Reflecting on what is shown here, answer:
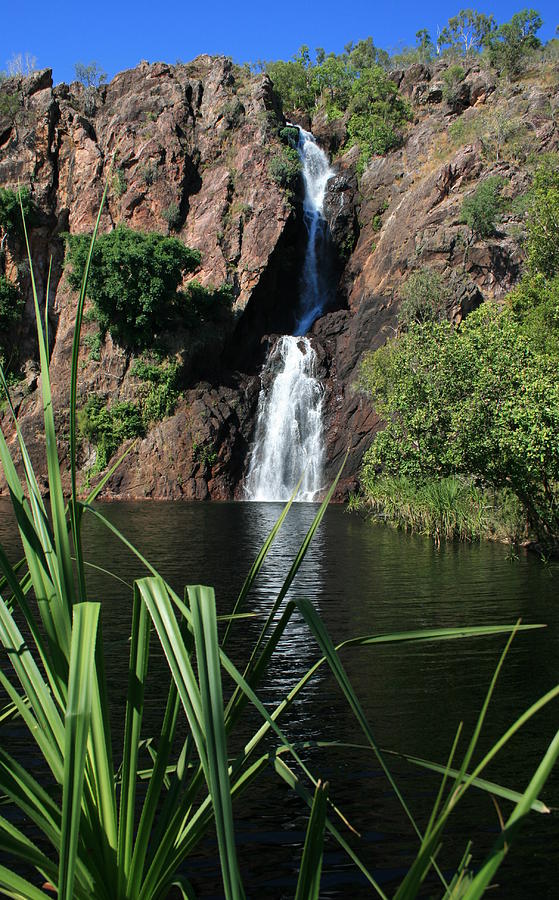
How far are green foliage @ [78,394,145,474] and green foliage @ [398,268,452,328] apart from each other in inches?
594

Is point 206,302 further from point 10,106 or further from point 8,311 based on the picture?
point 10,106

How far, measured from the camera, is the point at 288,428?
40.7 metres

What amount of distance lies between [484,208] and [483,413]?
25177 millimetres

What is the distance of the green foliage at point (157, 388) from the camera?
4219cm

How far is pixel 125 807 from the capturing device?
2.53 meters

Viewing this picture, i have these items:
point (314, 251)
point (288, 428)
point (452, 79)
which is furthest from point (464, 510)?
point (452, 79)

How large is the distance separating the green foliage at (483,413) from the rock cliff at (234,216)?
16466mm

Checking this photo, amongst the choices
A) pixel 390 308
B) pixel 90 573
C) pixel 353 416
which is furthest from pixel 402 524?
pixel 390 308

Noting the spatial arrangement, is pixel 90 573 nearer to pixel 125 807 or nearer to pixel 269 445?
pixel 125 807

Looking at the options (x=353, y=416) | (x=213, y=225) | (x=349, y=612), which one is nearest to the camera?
(x=349, y=612)

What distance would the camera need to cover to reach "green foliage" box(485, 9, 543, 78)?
56031 mm

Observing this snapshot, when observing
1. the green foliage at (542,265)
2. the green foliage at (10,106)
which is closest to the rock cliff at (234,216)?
the green foliage at (10,106)

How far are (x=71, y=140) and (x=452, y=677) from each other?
4948 cm

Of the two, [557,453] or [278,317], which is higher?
[278,317]
